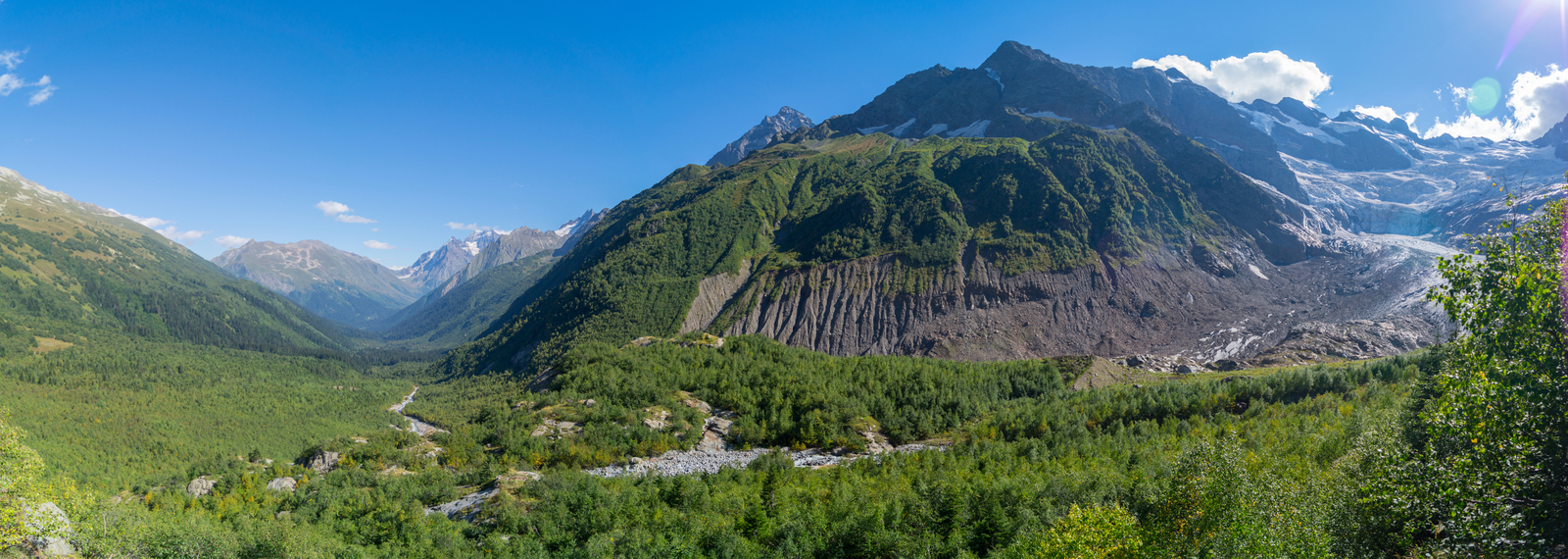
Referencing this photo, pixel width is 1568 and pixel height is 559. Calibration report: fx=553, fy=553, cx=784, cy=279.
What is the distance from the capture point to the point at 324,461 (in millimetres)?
71000

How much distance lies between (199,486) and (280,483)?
10.4 m

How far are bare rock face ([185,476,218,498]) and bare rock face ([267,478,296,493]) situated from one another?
653 cm

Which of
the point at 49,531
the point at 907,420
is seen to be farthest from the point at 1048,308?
the point at 49,531

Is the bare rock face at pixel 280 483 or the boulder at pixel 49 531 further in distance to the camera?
the bare rock face at pixel 280 483

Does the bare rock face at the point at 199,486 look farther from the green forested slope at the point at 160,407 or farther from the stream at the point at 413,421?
the stream at the point at 413,421

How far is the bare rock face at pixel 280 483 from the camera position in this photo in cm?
6052

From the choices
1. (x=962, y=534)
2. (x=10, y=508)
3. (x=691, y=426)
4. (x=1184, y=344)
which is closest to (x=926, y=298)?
(x=1184, y=344)

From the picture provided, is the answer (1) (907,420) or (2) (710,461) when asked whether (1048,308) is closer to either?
(1) (907,420)

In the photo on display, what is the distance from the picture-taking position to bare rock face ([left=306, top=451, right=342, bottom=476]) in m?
69.6

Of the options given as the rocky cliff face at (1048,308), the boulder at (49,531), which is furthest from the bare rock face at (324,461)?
the rocky cliff face at (1048,308)

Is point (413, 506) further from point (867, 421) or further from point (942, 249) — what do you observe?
point (942, 249)

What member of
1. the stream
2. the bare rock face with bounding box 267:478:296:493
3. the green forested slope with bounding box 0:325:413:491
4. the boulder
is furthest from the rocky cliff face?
the boulder

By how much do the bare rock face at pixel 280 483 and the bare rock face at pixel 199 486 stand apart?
21.4 ft

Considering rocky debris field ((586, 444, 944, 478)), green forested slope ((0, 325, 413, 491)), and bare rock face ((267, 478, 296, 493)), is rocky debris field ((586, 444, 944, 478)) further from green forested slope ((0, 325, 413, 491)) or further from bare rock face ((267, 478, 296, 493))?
green forested slope ((0, 325, 413, 491))
